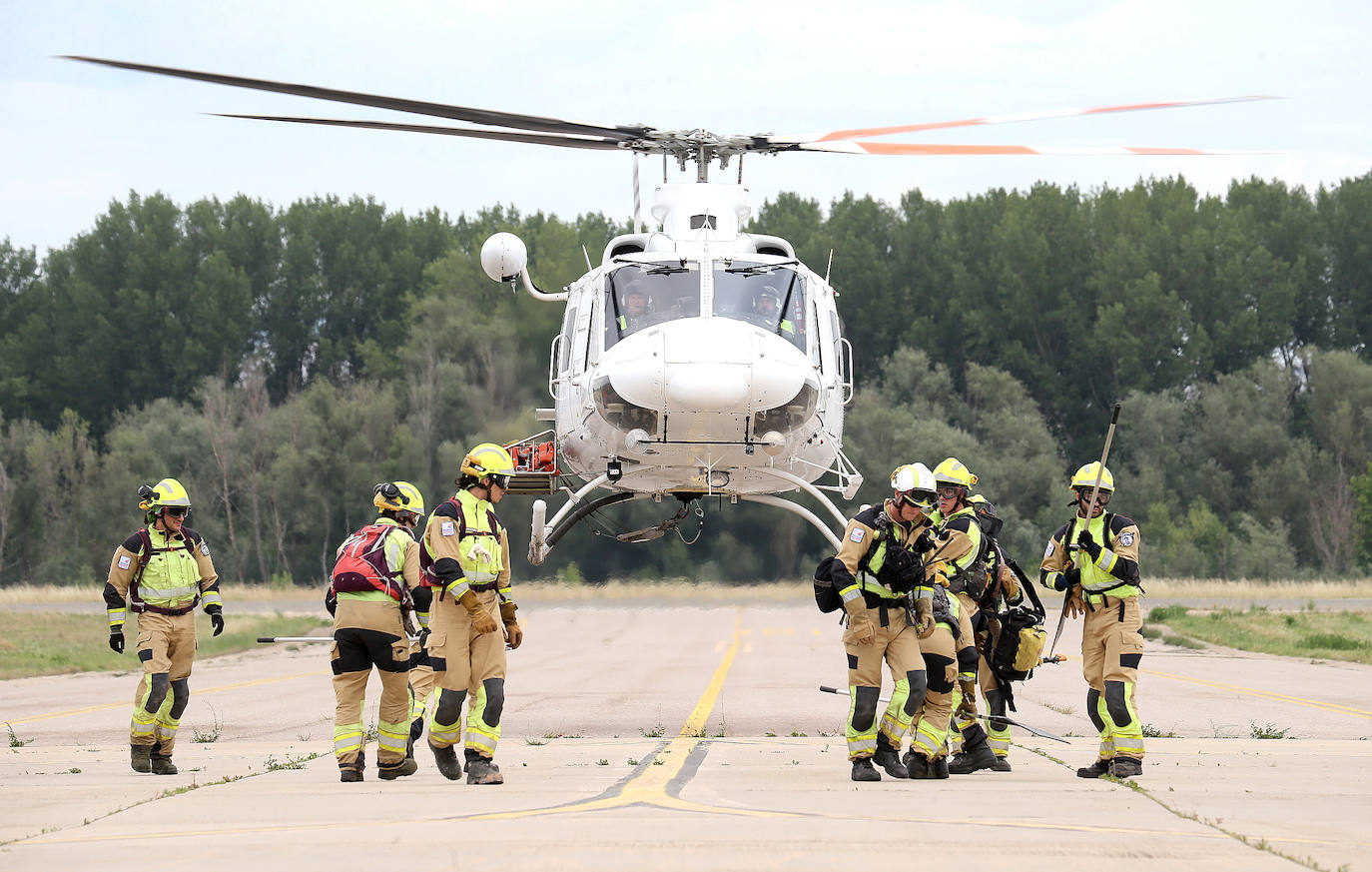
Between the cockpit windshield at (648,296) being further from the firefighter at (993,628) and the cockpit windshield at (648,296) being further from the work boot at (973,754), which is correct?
the work boot at (973,754)

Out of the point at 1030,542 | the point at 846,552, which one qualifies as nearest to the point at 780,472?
the point at 846,552

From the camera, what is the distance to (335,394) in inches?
1966

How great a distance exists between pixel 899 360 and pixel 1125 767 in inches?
1861

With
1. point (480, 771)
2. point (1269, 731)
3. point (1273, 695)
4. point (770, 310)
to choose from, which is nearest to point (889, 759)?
point (480, 771)

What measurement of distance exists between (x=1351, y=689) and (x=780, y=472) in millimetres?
8677

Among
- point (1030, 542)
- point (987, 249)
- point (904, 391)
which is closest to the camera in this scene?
point (1030, 542)

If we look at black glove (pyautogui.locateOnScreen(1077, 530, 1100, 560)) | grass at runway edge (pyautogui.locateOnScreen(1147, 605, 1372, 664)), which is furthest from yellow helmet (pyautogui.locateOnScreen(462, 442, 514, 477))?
grass at runway edge (pyautogui.locateOnScreen(1147, 605, 1372, 664))

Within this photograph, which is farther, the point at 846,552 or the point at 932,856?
the point at 846,552

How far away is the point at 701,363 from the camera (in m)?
12.2

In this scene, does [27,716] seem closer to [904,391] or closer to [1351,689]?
[1351,689]

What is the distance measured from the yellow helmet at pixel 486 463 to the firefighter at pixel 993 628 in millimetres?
3332

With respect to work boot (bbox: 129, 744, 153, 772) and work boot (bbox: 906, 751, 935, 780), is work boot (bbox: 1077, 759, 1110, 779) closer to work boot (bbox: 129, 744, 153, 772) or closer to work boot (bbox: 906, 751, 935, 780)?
work boot (bbox: 906, 751, 935, 780)

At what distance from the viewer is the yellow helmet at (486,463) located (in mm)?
9555

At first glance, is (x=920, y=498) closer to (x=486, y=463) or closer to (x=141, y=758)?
(x=486, y=463)
